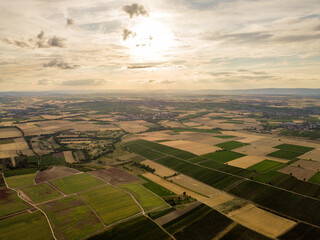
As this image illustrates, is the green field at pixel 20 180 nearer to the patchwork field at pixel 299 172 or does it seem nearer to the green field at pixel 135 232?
the green field at pixel 135 232

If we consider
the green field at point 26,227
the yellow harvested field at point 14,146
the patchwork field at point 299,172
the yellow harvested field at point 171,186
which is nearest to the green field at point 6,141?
the yellow harvested field at point 14,146

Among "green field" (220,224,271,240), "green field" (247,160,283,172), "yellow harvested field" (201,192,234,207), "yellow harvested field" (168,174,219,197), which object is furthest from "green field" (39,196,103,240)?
"green field" (247,160,283,172)

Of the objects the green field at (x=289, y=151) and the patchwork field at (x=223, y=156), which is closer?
the patchwork field at (x=223, y=156)

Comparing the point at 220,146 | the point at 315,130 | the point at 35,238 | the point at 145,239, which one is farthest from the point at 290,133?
the point at 35,238

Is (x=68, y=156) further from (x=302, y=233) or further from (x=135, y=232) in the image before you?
(x=302, y=233)

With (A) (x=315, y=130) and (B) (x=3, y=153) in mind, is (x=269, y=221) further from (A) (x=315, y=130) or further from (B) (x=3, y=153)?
(A) (x=315, y=130)

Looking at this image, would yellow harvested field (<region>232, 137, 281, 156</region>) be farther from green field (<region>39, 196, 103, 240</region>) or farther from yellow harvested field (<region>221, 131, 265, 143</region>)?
green field (<region>39, 196, 103, 240</region>)
